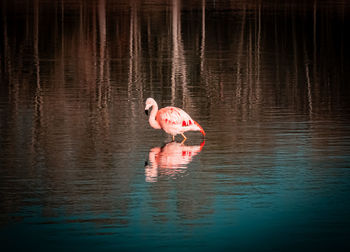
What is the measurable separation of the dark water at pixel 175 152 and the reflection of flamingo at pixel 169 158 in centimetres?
3

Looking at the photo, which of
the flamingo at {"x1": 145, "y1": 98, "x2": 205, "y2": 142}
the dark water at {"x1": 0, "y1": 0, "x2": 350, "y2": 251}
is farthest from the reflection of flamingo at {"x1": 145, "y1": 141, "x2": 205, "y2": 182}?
the flamingo at {"x1": 145, "y1": 98, "x2": 205, "y2": 142}

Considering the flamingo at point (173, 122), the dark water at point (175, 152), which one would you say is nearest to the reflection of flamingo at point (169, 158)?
the dark water at point (175, 152)

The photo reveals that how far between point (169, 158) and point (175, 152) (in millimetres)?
552

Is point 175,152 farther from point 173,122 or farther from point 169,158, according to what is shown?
point 173,122

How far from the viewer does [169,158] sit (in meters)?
13.2

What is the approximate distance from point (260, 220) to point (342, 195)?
61.5 inches

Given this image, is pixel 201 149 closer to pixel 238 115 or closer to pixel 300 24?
pixel 238 115

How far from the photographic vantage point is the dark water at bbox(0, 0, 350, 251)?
364 inches

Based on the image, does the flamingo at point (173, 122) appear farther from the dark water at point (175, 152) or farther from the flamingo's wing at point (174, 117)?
the dark water at point (175, 152)

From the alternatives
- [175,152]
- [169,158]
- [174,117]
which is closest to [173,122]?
[174,117]

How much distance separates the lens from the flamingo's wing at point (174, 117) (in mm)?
14898

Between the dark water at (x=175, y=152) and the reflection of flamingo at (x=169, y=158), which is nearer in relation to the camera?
the dark water at (x=175, y=152)

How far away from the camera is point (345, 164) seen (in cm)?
1252

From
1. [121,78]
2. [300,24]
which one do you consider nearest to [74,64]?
[121,78]
